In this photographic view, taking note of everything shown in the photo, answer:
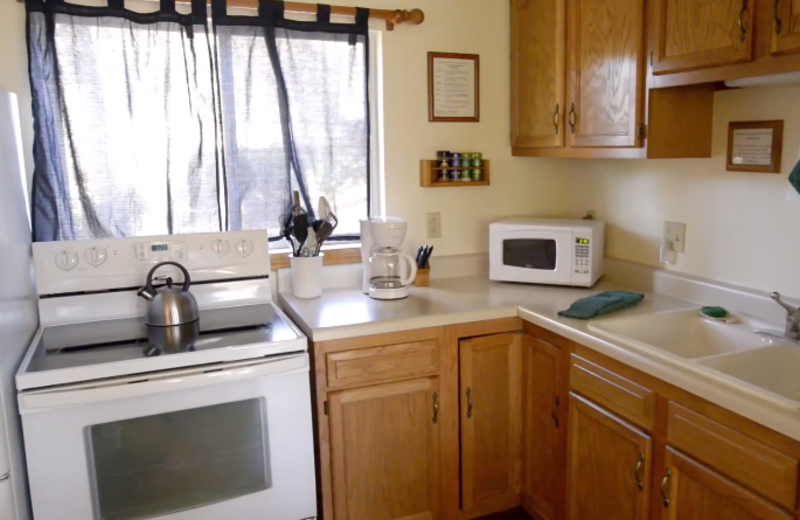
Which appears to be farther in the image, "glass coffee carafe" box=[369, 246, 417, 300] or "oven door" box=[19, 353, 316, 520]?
"glass coffee carafe" box=[369, 246, 417, 300]

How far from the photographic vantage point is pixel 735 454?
145cm

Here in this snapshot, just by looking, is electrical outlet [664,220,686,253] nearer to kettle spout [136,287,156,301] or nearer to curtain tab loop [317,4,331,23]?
curtain tab loop [317,4,331,23]

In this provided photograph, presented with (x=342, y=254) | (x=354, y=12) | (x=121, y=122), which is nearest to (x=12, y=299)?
(x=121, y=122)

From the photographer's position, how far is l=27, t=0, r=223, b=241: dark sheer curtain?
2.17m

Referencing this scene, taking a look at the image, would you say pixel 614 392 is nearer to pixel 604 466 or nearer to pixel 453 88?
pixel 604 466

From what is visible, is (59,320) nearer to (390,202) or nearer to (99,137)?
(99,137)

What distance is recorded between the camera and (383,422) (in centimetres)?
216

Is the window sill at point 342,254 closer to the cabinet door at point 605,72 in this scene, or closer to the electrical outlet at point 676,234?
the cabinet door at point 605,72

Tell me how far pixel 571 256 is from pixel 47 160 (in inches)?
74.8

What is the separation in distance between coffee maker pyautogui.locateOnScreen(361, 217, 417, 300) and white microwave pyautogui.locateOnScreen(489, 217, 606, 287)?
0.41 m

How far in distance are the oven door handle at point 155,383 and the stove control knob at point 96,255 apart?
0.62 m

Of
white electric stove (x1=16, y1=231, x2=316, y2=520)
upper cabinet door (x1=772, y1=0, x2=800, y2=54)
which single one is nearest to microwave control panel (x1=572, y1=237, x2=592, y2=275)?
upper cabinet door (x1=772, y1=0, x2=800, y2=54)

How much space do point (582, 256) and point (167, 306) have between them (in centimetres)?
150

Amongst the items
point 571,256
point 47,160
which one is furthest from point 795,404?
point 47,160
